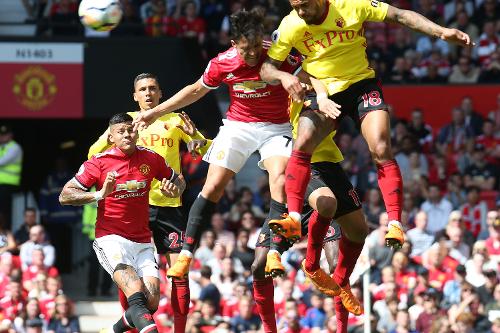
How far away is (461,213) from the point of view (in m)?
20.2

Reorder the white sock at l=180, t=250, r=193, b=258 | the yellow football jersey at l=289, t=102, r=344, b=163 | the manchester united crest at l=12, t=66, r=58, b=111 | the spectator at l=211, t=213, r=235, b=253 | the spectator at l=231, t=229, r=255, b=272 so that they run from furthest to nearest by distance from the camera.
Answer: the manchester united crest at l=12, t=66, r=58, b=111 < the spectator at l=211, t=213, r=235, b=253 < the spectator at l=231, t=229, r=255, b=272 < the yellow football jersey at l=289, t=102, r=344, b=163 < the white sock at l=180, t=250, r=193, b=258

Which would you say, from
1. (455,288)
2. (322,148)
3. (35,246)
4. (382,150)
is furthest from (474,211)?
(382,150)

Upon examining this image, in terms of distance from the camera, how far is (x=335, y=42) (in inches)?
484

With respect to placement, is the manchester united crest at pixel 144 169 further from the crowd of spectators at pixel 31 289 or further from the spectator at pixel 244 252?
the spectator at pixel 244 252

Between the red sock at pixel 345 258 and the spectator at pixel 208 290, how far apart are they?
4.81 meters

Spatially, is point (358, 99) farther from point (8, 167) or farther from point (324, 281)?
point (8, 167)

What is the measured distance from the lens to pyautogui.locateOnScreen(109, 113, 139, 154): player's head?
1347 cm

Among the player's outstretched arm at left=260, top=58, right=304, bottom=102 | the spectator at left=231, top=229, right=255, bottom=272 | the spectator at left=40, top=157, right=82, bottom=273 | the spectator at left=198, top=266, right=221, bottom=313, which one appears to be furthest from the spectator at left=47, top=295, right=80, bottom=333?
the player's outstretched arm at left=260, top=58, right=304, bottom=102

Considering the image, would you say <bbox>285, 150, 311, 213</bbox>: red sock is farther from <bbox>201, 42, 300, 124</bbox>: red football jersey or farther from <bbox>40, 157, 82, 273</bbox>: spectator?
<bbox>40, 157, 82, 273</bbox>: spectator

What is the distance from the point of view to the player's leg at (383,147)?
12.1 metres

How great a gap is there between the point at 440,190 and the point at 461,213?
2.12 feet

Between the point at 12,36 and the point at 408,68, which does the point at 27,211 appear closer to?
the point at 12,36

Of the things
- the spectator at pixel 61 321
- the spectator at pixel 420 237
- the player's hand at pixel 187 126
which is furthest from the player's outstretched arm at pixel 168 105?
the spectator at pixel 420 237

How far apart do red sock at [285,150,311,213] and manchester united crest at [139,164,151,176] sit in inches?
70.5
